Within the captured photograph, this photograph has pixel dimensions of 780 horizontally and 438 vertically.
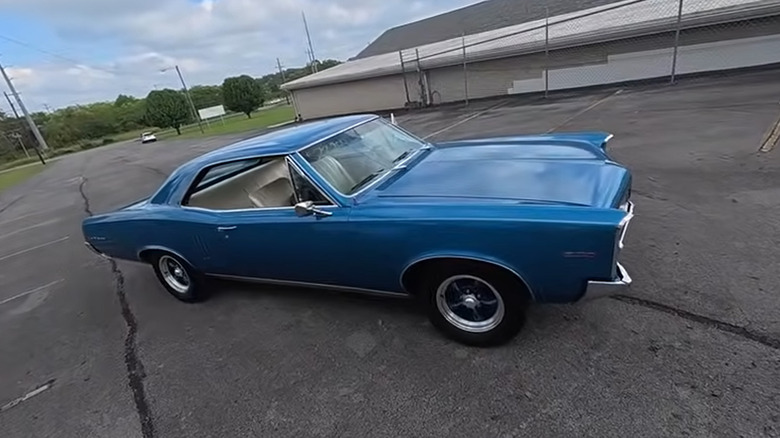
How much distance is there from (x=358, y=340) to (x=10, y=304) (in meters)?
4.93

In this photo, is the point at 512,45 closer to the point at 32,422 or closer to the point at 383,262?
the point at 383,262

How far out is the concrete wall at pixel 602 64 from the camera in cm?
1336

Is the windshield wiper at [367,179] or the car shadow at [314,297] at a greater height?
the windshield wiper at [367,179]

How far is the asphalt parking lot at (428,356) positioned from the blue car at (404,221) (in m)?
0.37

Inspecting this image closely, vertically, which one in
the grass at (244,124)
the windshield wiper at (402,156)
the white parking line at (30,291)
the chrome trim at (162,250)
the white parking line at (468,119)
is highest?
the windshield wiper at (402,156)

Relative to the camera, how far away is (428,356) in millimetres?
2768

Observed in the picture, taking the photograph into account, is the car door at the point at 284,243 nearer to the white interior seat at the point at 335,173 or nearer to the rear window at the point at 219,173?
the white interior seat at the point at 335,173

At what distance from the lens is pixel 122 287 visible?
4.87 m

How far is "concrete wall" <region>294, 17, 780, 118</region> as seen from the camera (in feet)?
43.8

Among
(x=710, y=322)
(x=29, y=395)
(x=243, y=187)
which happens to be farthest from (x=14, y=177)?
(x=710, y=322)

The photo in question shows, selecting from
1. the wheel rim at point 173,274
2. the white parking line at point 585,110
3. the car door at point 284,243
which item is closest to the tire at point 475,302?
the car door at point 284,243

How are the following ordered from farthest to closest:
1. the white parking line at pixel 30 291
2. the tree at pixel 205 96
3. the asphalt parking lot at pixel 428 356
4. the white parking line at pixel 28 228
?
the tree at pixel 205 96, the white parking line at pixel 28 228, the white parking line at pixel 30 291, the asphalt parking lot at pixel 428 356

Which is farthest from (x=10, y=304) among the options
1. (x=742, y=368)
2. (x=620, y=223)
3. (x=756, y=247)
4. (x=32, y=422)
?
(x=756, y=247)

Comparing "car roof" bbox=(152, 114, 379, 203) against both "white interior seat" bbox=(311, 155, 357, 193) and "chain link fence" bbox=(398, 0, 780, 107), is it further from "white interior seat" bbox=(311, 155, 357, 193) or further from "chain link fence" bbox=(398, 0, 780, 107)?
"chain link fence" bbox=(398, 0, 780, 107)
